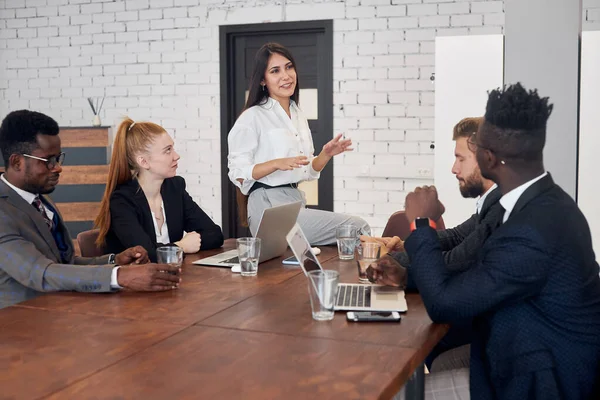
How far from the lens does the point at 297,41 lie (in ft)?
18.4

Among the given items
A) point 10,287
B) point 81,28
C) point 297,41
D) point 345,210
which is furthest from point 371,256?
point 81,28

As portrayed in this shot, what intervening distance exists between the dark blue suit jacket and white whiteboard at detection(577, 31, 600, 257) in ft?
9.15

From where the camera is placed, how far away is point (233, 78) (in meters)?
5.84

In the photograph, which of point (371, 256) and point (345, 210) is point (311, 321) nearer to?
point (371, 256)

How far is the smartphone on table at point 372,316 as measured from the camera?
169 centimetres

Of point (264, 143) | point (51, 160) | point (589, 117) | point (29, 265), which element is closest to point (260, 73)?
point (264, 143)

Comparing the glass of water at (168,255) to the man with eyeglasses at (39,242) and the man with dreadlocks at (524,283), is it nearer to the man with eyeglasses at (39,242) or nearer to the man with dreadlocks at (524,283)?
the man with eyeglasses at (39,242)

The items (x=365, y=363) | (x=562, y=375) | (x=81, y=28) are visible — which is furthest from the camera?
(x=81, y=28)

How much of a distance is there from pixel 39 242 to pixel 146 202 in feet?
2.02

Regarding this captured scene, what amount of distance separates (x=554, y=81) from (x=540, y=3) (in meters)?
0.36

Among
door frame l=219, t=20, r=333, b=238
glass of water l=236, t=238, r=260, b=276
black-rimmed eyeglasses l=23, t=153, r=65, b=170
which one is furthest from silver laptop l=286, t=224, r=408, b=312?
door frame l=219, t=20, r=333, b=238

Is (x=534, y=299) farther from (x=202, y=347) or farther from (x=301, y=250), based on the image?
(x=202, y=347)

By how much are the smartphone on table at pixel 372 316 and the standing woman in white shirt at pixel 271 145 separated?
1225 mm

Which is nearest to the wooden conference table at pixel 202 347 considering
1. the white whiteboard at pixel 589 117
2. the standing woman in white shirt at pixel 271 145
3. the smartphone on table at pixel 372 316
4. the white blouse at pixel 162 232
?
the smartphone on table at pixel 372 316
